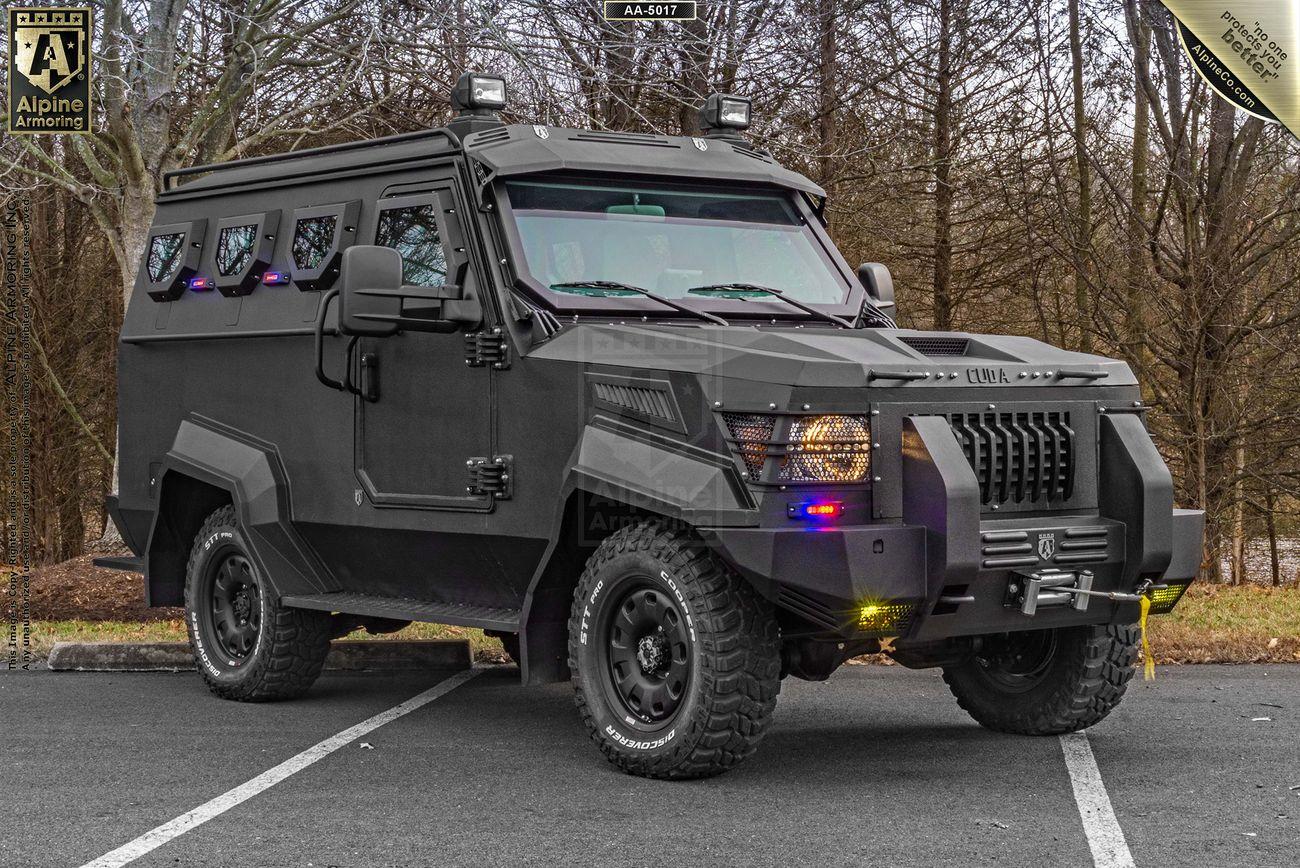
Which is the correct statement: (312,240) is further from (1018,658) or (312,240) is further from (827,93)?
(827,93)

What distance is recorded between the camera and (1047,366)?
679cm

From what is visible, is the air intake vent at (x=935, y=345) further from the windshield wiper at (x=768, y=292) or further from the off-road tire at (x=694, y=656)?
the off-road tire at (x=694, y=656)

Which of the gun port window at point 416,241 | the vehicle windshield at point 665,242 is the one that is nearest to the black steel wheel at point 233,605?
the gun port window at point 416,241

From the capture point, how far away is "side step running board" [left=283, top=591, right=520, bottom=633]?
293 inches

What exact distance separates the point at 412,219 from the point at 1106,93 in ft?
31.5

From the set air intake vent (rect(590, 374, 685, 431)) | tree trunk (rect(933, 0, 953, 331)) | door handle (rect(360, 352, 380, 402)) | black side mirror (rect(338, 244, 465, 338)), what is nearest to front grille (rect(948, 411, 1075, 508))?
air intake vent (rect(590, 374, 685, 431))

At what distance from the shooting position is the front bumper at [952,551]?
6109 millimetres

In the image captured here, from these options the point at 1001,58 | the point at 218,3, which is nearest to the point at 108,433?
the point at 218,3

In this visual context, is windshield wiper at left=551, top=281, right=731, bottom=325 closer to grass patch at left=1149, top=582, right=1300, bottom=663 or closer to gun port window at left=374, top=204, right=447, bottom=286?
gun port window at left=374, top=204, right=447, bottom=286

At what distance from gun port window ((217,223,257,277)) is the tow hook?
14.9 ft

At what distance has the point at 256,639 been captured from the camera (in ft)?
29.4

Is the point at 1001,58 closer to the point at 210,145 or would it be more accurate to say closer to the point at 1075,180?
the point at 1075,180

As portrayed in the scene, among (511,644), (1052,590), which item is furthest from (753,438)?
(511,644)

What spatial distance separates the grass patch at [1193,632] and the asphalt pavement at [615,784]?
0.87m
